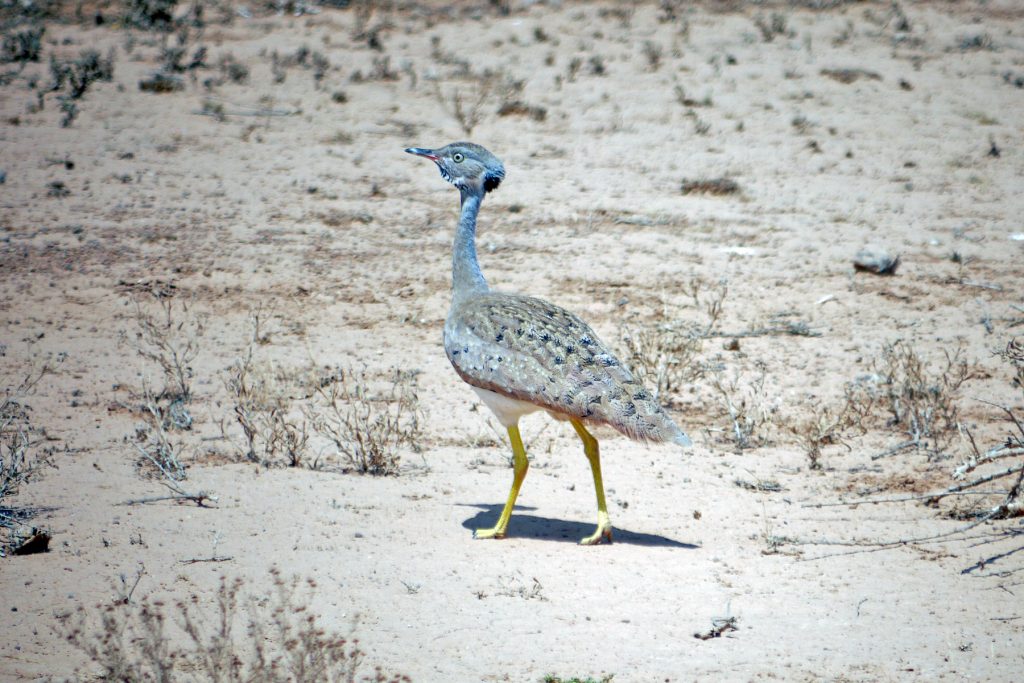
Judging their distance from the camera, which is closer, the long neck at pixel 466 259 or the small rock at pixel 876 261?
the long neck at pixel 466 259

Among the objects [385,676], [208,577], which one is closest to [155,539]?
[208,577]

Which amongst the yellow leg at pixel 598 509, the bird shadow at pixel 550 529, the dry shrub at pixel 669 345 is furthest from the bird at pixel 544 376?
the dry shrub at pixel 669 345

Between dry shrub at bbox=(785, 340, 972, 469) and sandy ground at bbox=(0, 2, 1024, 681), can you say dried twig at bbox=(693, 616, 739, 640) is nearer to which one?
sandy ground at bbox=(0, 2, 1024, 681)

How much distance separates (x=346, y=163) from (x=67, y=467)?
5.78 metres

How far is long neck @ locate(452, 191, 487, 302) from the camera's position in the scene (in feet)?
19.6

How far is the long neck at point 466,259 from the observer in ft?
19.6

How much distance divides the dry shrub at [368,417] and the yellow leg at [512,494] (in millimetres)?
820

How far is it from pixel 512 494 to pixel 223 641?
1952 millimetres

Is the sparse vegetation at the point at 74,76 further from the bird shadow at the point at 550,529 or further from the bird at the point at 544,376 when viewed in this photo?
the bird shadow at the point at 550,529

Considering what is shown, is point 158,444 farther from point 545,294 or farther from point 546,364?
point 545,294

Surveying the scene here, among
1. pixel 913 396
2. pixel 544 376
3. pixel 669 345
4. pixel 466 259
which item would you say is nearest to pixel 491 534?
pixel 544 376

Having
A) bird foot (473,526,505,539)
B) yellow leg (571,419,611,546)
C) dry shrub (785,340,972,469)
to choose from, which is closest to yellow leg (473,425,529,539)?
bird foot (473,526,505,539)

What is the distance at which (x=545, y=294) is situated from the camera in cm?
865

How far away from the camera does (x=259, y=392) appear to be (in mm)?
6863
